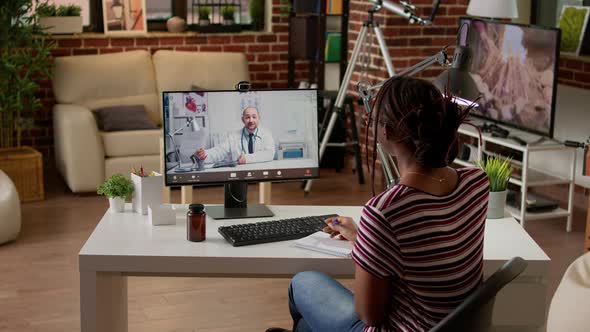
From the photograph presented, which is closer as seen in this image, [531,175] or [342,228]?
[342,228]

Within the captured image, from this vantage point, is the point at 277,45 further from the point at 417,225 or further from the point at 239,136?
the point at 417,225

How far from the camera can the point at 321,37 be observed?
260 inches

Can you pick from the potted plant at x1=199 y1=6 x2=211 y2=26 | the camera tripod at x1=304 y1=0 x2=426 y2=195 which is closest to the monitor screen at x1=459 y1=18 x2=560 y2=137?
the camera tripod at x1=304 y1=0 x2=426 y2=195

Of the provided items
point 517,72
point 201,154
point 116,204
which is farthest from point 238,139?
point 517,72

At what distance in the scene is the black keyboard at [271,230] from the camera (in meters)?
2.91

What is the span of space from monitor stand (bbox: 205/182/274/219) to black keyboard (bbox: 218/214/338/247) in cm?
16

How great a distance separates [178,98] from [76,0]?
4.05 m

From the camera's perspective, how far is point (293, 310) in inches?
112

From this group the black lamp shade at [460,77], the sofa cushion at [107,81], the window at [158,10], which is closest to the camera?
the black lamp shade at [460,77]

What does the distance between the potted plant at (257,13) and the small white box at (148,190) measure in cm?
430

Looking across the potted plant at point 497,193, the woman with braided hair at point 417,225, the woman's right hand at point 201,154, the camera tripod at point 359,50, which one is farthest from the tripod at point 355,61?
the woman with braided hair at point 417,225

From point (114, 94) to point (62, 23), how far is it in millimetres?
669

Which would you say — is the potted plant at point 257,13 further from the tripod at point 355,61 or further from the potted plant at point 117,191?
the potted plant at point 117,191

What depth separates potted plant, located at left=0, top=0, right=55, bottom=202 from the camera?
5863mm
